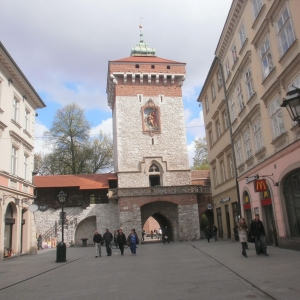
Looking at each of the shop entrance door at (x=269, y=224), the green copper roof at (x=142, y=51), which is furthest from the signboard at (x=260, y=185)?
the green copper roof at (x=142, y=51)

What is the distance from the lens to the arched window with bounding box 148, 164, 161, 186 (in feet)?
122

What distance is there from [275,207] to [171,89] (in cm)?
2768

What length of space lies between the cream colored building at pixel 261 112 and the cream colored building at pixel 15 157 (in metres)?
13.1

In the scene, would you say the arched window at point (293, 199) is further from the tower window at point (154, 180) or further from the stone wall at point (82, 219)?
the tower window at point (154, 180)

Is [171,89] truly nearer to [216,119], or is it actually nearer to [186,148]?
[186,148]

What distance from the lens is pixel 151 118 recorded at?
39000mm

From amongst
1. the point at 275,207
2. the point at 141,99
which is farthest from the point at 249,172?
the point at 141,99

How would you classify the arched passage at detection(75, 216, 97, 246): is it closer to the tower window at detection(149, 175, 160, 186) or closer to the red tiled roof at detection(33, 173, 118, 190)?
the red tiled roof at detection(33, 173, 118, 190)

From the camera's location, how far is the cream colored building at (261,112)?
521 inches

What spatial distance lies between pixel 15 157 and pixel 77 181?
53.4ft

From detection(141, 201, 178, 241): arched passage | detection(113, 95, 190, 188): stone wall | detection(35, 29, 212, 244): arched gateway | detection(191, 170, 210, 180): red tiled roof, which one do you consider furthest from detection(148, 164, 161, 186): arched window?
detection(191, 170, 210, 180): red tiled roof

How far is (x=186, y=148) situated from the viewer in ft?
126

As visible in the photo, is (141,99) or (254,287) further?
(141,99)

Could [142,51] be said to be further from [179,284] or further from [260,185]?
[179,284]
